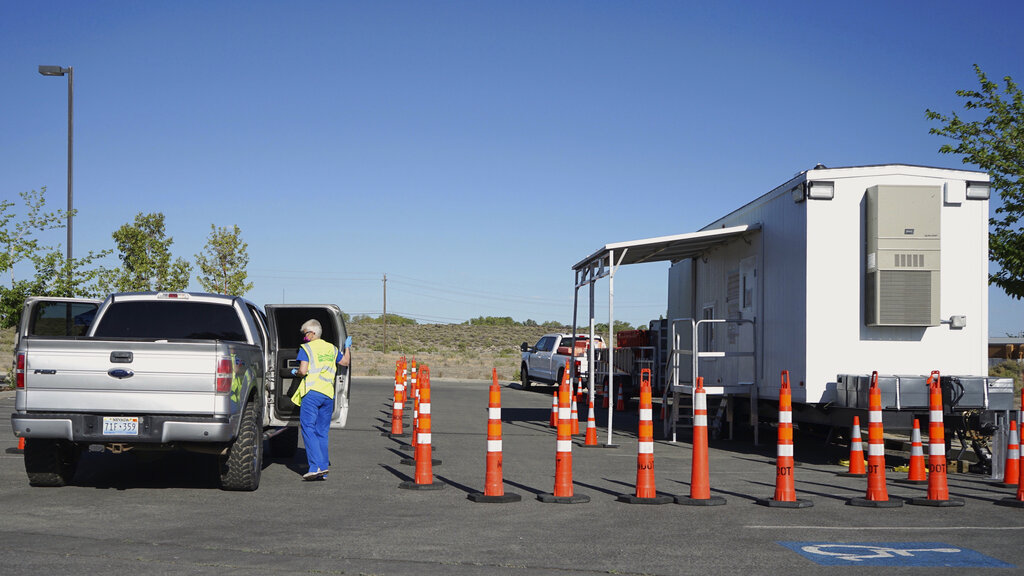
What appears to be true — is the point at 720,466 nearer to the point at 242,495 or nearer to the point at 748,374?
the point at 748,374

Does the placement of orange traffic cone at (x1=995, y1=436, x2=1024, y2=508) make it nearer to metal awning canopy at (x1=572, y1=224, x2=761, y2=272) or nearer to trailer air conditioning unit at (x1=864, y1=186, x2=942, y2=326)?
trailer air conditioning unit at (x1=864, y1=186, x2=942, y2=326)

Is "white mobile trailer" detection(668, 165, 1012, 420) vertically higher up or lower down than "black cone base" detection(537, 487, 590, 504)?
higher up

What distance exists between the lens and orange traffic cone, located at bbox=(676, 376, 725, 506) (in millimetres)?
9570

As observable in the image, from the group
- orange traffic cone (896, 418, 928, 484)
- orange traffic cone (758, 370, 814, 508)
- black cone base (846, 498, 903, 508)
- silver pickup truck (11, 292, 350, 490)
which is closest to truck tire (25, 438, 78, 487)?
silver pickup truck (11, 292, 350, 490)

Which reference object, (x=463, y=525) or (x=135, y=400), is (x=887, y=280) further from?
(x=135, y=400)

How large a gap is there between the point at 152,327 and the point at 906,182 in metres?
9.56

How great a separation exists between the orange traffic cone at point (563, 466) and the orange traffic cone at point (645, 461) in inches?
19.1

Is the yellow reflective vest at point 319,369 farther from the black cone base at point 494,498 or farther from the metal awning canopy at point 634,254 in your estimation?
the metal awning canopy at point 634,254

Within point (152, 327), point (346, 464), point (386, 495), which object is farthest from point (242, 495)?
point (346, 464)

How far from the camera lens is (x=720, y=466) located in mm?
13625

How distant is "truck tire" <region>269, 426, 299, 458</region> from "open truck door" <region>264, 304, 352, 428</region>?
54 centimetres

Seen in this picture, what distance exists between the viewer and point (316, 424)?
440 inches

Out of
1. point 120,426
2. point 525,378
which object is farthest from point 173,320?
point 525,378

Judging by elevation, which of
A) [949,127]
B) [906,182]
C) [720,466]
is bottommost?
[720,466]
